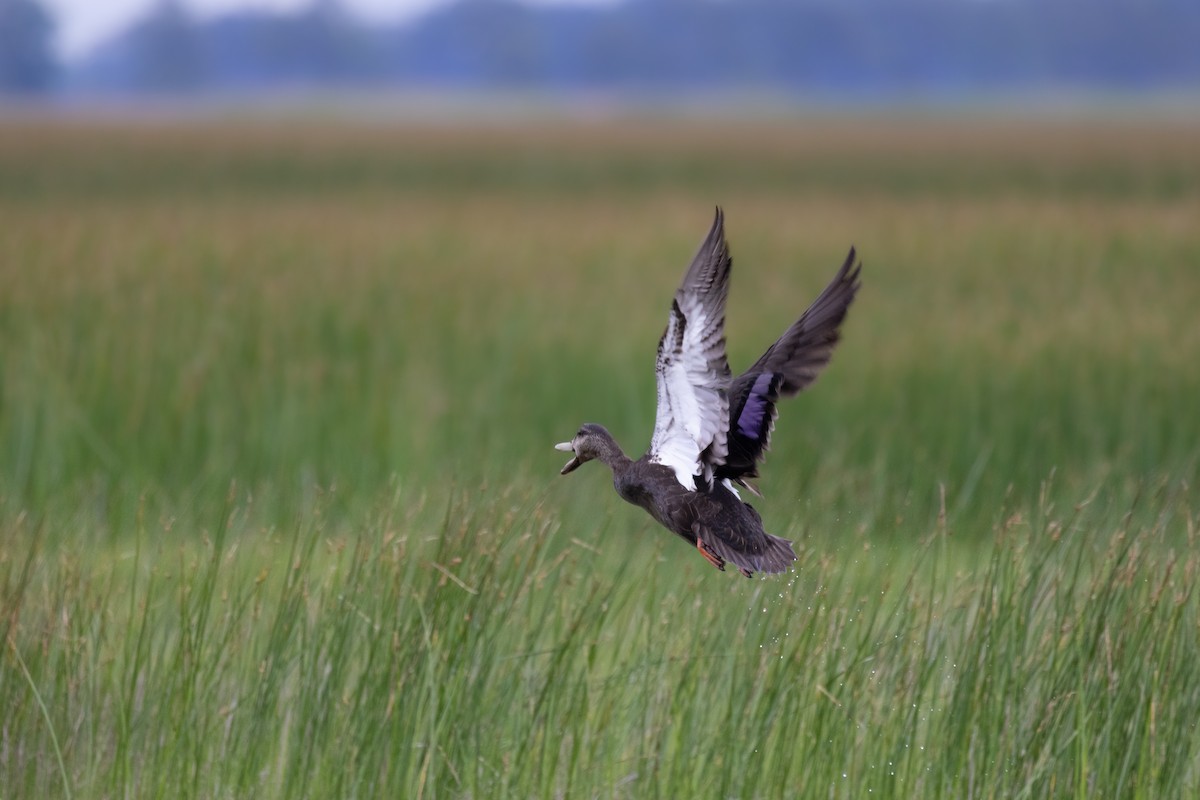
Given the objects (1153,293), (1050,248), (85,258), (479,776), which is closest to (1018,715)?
(479,776)

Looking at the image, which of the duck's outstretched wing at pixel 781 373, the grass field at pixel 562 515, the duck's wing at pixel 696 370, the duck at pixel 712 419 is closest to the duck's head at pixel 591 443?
the duck at pixel 712 419

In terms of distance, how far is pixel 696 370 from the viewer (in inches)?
141

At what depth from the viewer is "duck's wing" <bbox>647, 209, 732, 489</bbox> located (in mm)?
3502

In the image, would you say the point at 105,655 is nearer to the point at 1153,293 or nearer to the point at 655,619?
the point at 655,619

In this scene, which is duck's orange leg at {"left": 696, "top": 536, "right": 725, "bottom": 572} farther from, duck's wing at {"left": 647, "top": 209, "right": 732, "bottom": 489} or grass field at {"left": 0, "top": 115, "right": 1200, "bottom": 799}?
grass field at {"left": 0, "top": 115, "right": 1200, "bottom": 799}

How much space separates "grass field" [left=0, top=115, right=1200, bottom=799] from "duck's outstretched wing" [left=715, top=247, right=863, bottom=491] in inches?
26.0

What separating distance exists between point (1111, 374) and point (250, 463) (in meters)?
5.44

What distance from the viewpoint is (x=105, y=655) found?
489 cm

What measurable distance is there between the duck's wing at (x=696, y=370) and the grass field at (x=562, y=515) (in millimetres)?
825

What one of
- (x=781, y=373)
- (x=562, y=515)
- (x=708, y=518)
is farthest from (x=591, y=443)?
(x=562, y=515)

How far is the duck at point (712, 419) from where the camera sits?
3.52 meters

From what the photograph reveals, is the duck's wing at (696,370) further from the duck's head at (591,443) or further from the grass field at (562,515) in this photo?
the grass field at (562,515)

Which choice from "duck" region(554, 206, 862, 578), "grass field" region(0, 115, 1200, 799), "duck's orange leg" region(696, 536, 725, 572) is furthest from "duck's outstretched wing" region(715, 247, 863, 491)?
"grass field" region(0, 115, 1200, 799)

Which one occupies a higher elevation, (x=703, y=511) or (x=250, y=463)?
(x=703, y=511)
